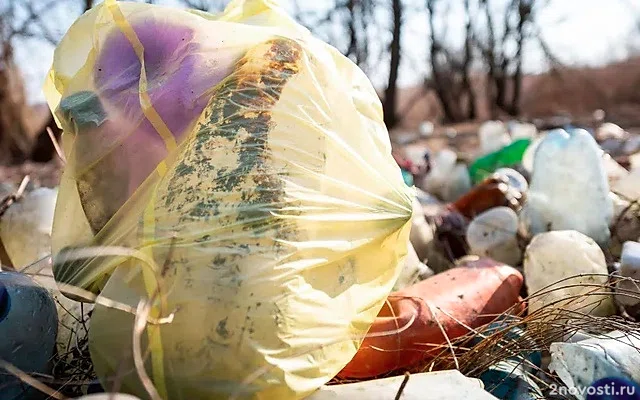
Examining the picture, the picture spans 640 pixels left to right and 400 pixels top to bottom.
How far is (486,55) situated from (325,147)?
38.2ft

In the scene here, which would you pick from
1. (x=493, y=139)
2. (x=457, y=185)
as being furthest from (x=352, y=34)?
(x=457, y=185)

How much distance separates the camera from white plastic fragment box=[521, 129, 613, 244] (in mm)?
1777

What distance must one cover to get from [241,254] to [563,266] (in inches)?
36.1

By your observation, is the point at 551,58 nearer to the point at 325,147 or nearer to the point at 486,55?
the point at 486,55

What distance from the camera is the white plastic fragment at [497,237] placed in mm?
1897

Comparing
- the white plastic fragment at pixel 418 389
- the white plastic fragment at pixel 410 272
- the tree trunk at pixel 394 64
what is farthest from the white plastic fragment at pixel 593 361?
the tree trunk at pixel 394 64

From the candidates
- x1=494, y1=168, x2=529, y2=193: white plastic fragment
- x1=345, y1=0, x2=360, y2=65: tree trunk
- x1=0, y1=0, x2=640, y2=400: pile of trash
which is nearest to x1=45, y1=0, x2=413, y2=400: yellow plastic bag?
x1=0, y1=0, x2=640, y2=400: pile of trash

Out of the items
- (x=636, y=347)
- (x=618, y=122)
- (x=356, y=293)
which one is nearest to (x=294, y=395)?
(x=356, y=293)

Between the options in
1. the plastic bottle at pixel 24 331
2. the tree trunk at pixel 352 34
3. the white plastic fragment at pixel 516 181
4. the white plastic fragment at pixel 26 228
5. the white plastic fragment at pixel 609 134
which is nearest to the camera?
the plastic bottle at pixel 24 331

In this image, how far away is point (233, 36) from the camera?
1.09m

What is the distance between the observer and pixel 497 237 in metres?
1.92

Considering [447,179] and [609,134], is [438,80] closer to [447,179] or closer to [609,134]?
[609,134]

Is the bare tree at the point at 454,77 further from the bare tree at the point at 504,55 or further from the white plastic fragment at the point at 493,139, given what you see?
the white plastic fragment at the point at 493,139

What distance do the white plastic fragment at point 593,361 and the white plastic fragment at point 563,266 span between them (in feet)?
1.17
